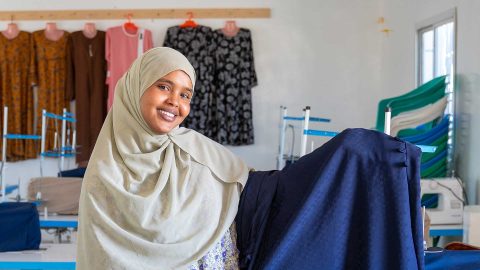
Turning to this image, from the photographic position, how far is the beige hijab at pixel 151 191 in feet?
4.80

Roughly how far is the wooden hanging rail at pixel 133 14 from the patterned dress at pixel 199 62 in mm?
217

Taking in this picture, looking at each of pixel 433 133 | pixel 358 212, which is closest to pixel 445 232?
pixel 433 133

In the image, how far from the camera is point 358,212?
4.70 ft

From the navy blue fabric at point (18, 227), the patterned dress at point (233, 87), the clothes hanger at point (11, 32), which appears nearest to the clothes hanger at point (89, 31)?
the clothes hanger at point (11, 32)

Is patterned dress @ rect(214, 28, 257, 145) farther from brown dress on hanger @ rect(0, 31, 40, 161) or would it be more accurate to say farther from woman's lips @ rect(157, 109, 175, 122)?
woman's lips @ rect(157, 109, 175, 122)

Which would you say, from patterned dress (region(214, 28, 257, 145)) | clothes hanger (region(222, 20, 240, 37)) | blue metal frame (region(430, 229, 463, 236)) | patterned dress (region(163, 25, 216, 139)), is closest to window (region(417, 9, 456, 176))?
blue metal frame (region(430, 229, 463, 236))

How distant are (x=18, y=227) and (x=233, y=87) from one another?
3.50 meters

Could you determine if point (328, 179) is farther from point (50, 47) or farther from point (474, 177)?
point (50, 47)

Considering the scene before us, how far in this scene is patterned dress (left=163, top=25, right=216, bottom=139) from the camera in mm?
5820

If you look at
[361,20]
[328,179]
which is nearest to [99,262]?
[328,179]

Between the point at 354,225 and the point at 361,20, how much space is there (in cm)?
488

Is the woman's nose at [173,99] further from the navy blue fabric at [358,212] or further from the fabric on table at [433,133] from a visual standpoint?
the fabric on table at [433,133]

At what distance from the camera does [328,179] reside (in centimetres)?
144

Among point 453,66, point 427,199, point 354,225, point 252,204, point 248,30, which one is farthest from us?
point 248,30
